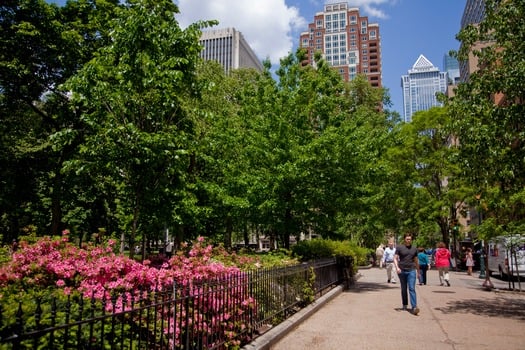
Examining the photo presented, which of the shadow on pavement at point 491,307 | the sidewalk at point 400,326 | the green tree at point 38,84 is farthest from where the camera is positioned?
the green tree at point 38,84

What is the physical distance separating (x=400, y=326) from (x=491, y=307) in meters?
4.83

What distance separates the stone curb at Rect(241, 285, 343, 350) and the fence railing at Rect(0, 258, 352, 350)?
0.18 metres

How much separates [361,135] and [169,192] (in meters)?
8.12

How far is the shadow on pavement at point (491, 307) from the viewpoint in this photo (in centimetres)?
1059

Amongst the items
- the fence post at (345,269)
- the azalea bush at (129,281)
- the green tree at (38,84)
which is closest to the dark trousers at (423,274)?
the fence post at (345,269)

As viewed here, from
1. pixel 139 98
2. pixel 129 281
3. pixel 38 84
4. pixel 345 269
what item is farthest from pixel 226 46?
pixel 129 281

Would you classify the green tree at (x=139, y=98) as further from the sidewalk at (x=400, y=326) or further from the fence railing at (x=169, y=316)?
the sidewalk at (x=400, y=326)

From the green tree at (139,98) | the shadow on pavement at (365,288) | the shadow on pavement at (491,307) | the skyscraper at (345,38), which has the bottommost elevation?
the shadow on pavement at (365,288)

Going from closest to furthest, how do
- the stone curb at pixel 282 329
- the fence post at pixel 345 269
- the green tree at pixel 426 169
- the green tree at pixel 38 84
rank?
the stone curb at pixel 282 329
the fence post at pixel 345 269
the green tree at pixel 38 84
the green tree at pixel 426 169

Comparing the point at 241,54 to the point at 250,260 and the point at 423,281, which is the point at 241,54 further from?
the point at 250,260

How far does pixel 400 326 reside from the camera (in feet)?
28.8

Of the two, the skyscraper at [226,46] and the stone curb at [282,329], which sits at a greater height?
the skyscraper at [226,46]

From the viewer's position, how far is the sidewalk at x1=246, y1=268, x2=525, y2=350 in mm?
7137

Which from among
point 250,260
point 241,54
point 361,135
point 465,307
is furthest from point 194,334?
point 241,54
